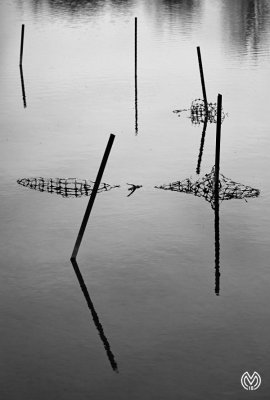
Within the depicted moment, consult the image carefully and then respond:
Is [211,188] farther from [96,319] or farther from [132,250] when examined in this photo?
[96,319]

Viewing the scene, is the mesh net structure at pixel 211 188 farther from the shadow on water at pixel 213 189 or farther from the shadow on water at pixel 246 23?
the shadow on water at pixel 246 23

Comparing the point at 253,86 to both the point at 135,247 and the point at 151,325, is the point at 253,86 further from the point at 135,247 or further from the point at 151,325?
the point at 151,325

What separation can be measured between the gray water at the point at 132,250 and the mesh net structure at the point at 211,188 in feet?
1.59

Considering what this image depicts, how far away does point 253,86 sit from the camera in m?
52.2

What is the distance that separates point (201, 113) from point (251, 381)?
29769mm

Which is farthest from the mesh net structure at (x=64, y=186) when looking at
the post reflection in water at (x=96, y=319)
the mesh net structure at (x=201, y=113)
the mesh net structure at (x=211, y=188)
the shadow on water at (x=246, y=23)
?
the shadow on water at (x=246, y=23)

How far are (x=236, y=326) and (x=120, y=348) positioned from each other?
9.98ft

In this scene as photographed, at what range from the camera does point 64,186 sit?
101 feet

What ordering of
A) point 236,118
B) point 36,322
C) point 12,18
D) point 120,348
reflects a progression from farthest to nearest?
point 12,18 → point 236,118 → point 36,322 → point 120,348

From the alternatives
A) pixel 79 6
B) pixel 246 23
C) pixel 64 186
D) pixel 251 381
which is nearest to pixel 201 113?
pixel 64 186

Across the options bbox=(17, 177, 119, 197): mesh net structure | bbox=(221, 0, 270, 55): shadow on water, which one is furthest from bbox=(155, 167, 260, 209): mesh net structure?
bbox=(221, 0, 270, 55): shadow on water

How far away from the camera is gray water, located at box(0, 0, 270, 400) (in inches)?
676

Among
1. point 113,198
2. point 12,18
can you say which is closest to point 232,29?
point 12,18

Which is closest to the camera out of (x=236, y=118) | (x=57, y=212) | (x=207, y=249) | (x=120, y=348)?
(x=120, y=348)
